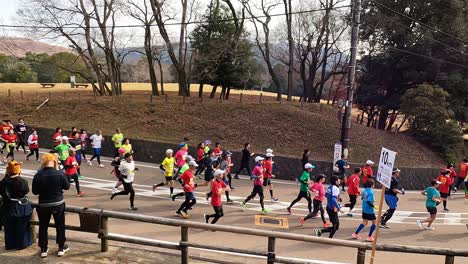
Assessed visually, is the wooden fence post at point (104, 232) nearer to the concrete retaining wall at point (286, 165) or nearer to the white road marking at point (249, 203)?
the white road marking at point (249, 203)

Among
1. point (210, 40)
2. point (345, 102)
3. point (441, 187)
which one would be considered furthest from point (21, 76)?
point (441, 187)

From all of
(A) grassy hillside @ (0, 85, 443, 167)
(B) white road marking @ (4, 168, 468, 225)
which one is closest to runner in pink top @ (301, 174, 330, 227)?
(B) white road marking @ (4, 168, 468, 225)

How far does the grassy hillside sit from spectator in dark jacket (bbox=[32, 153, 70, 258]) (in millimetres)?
16154

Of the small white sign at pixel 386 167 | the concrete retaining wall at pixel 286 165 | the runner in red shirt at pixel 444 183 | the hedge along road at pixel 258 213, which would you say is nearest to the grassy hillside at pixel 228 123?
the concrete retaining wall at pixel 286 165

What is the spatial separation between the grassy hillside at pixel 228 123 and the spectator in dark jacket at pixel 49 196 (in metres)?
16.2

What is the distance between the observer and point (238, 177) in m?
18.3

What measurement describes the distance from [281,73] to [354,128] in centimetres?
3219

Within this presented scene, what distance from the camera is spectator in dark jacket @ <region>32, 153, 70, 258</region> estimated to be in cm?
641

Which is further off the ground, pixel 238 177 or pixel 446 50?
pixel 446 50

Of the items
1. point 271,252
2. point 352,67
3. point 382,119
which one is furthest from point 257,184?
point 382,119

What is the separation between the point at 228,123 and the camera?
85.6ft

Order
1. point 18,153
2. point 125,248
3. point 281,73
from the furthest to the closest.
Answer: point 281,73 → point 18,153 → point 125,248

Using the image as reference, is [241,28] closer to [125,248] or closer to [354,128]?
[354,128]

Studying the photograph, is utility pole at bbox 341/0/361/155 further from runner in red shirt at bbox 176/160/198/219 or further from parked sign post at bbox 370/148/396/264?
parked sign post at bbox 370/148/396/264
